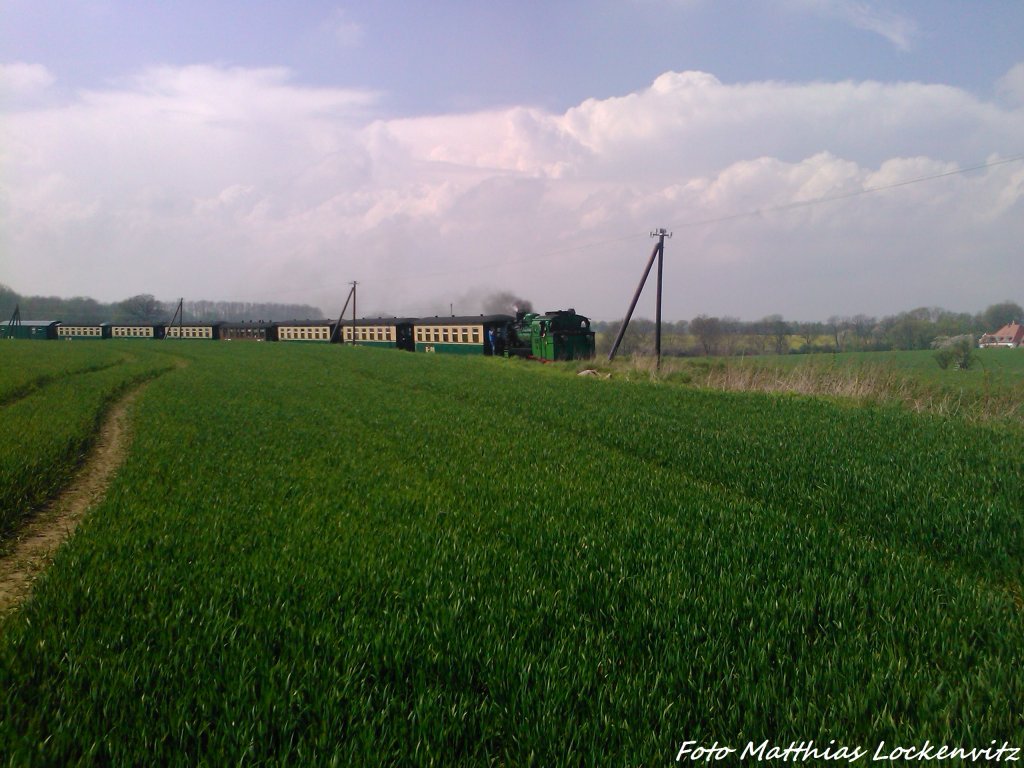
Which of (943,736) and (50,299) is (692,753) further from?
(50,299)

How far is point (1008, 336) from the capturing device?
5206 cm

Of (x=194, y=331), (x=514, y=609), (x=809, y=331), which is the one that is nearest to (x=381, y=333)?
(x=194, y=331)

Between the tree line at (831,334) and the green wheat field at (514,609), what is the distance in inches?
1549

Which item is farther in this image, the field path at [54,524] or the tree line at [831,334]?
the tree line at [831,334]

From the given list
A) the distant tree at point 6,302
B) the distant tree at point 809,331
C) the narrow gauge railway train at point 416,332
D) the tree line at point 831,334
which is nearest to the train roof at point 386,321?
the narrow gauge railway train at point 416,332

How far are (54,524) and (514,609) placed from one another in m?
6.68

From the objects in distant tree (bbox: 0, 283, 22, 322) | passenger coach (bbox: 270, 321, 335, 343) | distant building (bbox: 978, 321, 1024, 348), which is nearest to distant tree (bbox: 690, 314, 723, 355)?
distant building (bbox: 978, 321, 1024, 348)

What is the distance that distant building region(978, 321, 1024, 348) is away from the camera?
159 feet

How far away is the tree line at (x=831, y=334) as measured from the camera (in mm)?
48625

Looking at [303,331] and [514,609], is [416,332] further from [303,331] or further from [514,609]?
[514,609]

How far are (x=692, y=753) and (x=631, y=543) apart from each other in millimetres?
2954

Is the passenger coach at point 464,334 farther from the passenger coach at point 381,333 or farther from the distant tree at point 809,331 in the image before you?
the distant tree at point 809,331

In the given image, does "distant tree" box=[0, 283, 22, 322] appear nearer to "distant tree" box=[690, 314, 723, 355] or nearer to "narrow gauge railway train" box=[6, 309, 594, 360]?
"narrow gauge railway train" box=[6, 309, 594, 360]

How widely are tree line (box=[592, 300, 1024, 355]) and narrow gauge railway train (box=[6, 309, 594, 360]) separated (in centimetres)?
909
